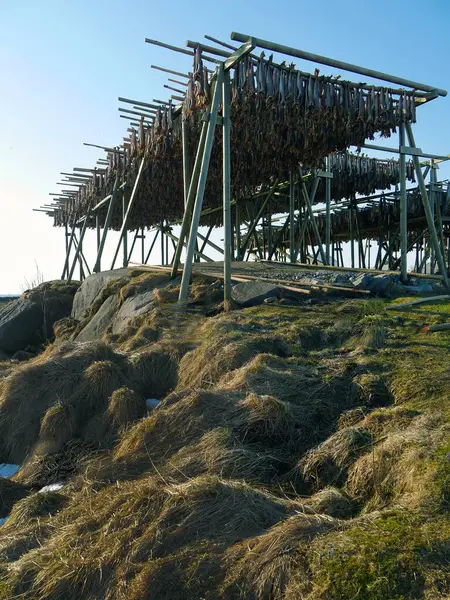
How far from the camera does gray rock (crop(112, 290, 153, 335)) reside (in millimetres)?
8156

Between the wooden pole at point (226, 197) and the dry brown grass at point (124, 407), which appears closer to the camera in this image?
the dry brown grass at point (124, 407)

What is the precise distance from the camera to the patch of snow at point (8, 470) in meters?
4.88

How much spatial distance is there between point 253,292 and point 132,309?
212 centimetres

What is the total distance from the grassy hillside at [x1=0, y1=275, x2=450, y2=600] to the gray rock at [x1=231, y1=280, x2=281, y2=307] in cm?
92

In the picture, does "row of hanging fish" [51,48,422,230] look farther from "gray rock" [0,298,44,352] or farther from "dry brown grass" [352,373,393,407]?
"dry brown grass" [352,373,393,407]

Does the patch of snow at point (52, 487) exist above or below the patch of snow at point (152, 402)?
below

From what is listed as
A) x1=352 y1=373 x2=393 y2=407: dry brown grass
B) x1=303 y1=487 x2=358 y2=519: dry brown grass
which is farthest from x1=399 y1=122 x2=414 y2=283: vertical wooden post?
x1=303 y1=487 x2=358 y2=519: dry brown grass

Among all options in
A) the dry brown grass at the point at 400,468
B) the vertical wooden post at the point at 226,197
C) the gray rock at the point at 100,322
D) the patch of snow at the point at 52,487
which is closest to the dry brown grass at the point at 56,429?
the patch of snow at the point at 52,487

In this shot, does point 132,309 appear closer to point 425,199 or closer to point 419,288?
point 419,288

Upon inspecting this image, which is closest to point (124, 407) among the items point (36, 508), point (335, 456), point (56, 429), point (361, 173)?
point (56, 429)

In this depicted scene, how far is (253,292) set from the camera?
25.5 ft

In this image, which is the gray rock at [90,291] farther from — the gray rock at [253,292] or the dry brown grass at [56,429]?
the dry brown grass at [56,429]

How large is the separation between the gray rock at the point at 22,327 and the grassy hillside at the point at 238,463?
654 cm

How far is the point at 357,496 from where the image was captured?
3178mm
